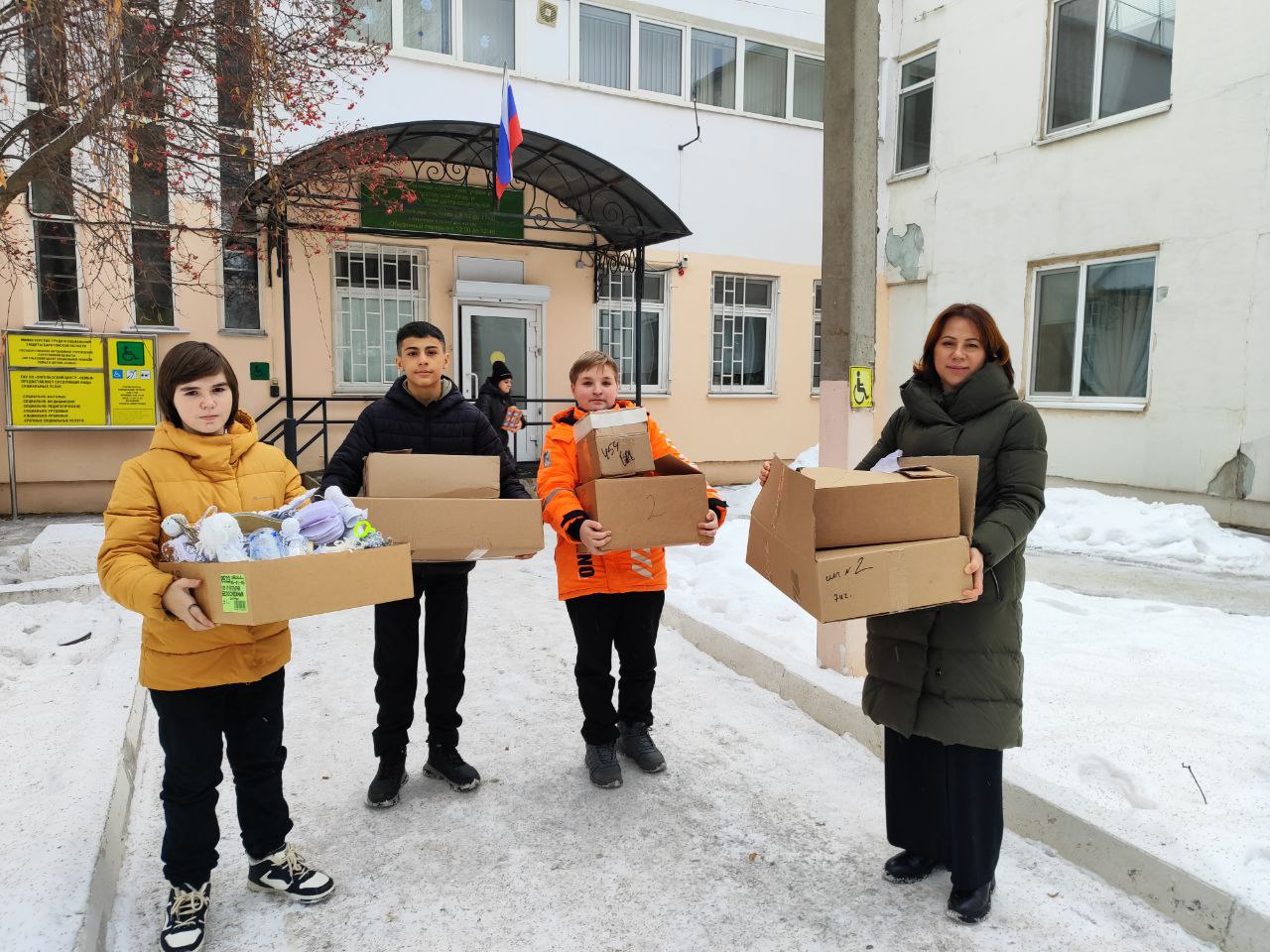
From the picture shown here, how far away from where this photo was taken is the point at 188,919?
215cm

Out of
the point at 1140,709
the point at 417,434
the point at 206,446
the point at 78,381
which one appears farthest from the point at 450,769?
the point at 78,381

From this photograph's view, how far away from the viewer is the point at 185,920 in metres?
2.15

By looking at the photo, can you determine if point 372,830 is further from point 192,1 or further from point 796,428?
point 796,428

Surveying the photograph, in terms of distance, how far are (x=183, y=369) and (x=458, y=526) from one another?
0.86 m

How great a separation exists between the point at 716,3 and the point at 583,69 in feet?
7.52

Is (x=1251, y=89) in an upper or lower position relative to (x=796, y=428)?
upper

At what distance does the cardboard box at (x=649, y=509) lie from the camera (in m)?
2.64

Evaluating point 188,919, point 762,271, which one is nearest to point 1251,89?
point 762,271

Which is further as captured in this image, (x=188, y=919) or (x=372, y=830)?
(x=372, y=830)

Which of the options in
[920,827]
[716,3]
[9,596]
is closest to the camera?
[920,827]

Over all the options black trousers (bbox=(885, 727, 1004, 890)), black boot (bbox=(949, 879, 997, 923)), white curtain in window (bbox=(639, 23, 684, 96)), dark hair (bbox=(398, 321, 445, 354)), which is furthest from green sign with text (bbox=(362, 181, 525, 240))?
black boot (bbox=(949, 879, 997, 923))

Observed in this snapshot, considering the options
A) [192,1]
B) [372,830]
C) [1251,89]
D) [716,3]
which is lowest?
[372,830]

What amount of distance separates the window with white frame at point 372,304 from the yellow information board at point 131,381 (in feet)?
6.27

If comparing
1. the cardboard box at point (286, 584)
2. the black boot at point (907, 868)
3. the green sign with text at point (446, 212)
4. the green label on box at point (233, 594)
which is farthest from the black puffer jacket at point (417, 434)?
the green sign with text at point (446, 212)
